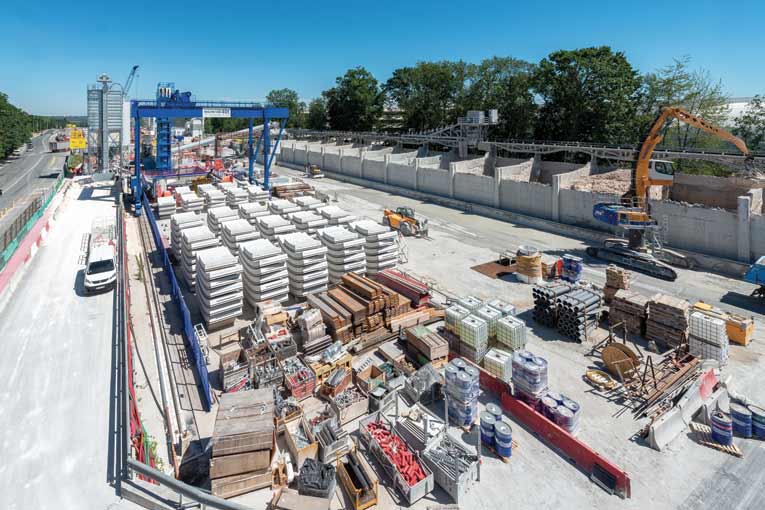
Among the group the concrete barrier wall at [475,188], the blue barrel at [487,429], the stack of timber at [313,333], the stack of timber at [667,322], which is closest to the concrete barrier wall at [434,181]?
the concrete barrier wall at [475,188]

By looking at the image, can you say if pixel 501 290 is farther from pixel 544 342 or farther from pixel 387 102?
pixel 387 102

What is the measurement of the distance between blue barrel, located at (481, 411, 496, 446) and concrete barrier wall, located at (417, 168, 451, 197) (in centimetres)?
2574

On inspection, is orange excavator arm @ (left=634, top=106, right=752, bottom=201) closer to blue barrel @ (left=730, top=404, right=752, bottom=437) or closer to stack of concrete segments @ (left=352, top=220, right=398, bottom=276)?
stack of concrete segments @ (left=352, top=220, right=398, bottom=276)

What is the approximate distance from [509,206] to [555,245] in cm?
671

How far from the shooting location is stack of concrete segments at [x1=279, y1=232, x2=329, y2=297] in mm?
14234

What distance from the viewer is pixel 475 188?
30.4 m

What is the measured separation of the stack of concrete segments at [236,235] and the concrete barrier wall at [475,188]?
18456mm

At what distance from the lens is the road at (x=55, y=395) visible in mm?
7145

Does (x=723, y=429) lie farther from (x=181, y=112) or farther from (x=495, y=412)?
(x=181, y=112)

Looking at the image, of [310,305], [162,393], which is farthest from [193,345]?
[310,305]

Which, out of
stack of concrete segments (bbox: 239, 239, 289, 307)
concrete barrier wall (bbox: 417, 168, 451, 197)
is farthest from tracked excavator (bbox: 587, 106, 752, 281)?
stack of concrete segments (bbox: 239, 239, 289, 307)

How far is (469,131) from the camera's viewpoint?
46906 millimetres

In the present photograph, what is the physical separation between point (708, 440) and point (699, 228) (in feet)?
47.3

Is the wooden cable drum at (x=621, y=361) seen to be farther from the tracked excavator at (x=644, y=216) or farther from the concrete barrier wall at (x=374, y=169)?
the concrete barrier wall at (x=374, y=169)
